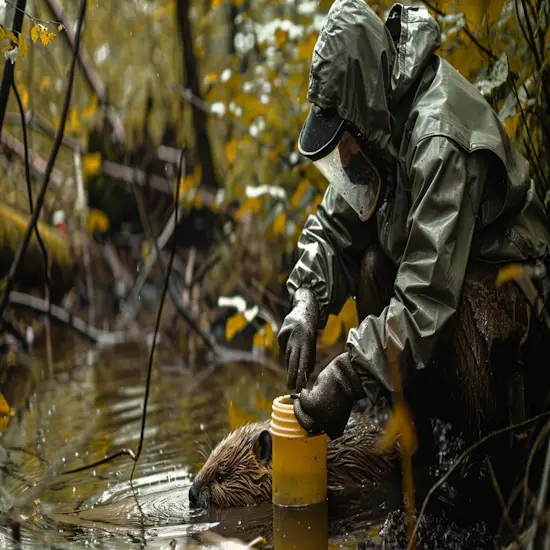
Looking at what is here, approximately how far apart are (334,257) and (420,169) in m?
0.83

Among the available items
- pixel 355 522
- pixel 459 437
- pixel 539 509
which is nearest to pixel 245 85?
pixel 459 437

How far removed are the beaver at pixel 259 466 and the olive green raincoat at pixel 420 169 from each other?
2.70 feet

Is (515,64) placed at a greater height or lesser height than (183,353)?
greater

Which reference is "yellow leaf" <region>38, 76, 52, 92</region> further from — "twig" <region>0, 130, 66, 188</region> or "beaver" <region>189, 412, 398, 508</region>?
"beaver" <region>189, 412, 398, 508</region>

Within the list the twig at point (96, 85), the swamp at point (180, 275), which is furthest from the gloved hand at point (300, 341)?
the twig at point (96, 85)

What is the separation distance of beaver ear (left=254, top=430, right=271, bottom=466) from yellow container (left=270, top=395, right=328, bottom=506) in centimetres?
23

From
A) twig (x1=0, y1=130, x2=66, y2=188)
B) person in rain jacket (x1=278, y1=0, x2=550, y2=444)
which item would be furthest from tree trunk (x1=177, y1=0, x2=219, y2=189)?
person in rain jacket (x1=278, y1=0, x2=550, y2=444)

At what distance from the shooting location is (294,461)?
3.02 meters

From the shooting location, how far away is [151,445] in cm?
399

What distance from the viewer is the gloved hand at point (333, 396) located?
9.08ft

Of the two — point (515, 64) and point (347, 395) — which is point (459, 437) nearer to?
point (347, 395)

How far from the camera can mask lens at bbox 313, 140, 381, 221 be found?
308 cm

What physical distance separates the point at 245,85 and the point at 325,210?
9.02ft

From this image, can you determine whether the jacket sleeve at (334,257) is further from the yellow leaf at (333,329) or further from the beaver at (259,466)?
the yellow leaf at (333,329)
